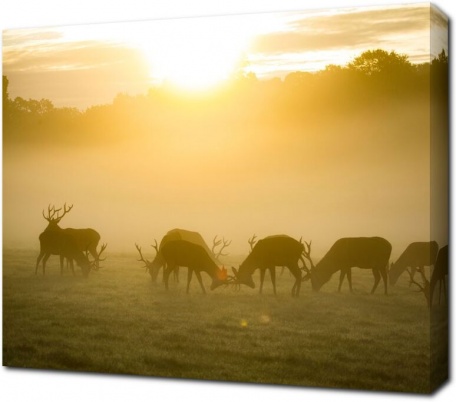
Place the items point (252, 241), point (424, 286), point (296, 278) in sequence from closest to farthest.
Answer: point (424, 286) < point (296, 278) < point (252, 241)

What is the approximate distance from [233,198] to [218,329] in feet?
4.36

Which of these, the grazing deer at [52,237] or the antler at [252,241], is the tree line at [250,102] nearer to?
the grazing deer at [52,237]

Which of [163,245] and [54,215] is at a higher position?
[54,215]

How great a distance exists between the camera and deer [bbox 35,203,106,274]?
41.1ft

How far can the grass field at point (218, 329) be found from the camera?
1120 centimetres

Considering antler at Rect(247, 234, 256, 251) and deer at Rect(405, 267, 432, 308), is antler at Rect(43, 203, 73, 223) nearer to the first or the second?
antler at Rect(247, 234, 256, 251)

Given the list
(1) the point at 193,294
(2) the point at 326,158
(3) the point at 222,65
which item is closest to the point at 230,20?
(3) the point at 222,65

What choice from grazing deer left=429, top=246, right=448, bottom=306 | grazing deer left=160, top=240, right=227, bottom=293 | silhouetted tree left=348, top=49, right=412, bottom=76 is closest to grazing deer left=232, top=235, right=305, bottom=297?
grazing deer left=160, top=240, right=227, bottom=293

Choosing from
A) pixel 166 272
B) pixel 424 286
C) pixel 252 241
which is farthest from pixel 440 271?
pixel 166 272

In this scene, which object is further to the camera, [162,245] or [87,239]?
[87,239]

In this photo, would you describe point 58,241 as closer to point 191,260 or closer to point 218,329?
point 191,260

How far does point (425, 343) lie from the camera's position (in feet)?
36.2

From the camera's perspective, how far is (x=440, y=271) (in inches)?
447

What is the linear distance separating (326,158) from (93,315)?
297 centimetres
